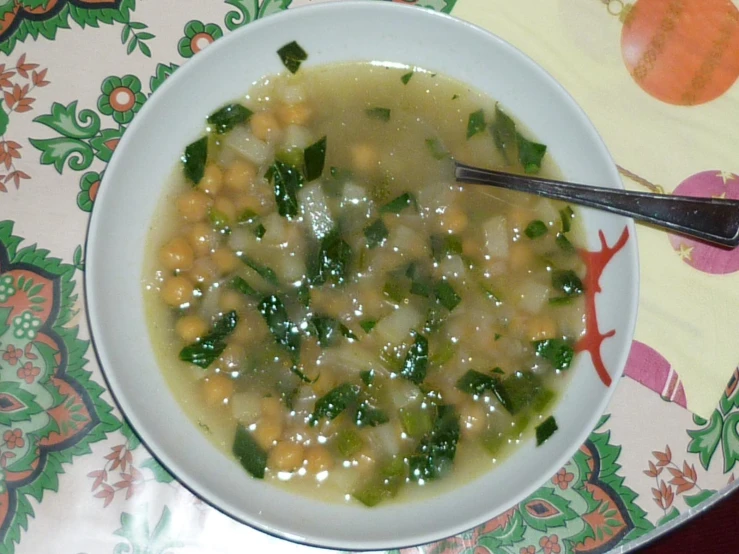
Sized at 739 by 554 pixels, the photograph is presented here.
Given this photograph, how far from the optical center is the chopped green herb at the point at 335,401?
7.07 feet

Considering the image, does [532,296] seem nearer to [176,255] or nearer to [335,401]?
[335,401]

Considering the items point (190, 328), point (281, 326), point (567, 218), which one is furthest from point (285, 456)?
point (567, 218)

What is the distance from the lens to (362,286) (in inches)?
88.0

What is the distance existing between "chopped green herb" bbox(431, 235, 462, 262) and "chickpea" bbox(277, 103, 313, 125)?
0.68 metres

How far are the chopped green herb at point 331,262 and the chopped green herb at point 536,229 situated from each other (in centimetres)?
69

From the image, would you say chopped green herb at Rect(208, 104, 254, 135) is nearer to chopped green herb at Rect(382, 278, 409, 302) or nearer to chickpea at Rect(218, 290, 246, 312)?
chickpea at Rect(218, 290, 246, 312)

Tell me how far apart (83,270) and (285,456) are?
948mm

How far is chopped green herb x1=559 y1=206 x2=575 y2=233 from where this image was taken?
7.44 feet

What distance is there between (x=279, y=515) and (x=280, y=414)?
0.35 meters

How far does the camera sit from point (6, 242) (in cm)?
210

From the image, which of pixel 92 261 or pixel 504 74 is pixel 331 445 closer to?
pixel 92 261

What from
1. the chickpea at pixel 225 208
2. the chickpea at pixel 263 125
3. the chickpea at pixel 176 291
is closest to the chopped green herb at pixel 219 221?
the chickpea at pixel 225 208

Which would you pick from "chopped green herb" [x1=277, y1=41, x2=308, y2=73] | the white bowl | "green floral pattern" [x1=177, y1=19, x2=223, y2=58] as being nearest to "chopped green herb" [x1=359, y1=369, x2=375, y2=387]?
the white bowl

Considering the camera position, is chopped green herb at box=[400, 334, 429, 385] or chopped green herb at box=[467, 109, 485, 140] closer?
chopped green herb at box=[400, 334, 429, 385]
